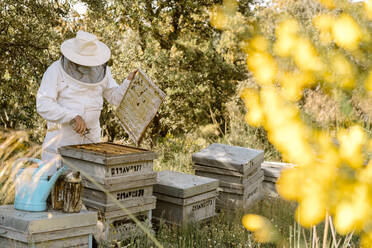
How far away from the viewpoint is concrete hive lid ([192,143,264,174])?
4.80 meters

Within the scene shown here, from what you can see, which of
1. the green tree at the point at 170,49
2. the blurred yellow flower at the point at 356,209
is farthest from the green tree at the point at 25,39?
the blurred yellow flower at the point at 356,209

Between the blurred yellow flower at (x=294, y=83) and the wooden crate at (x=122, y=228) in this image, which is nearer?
the blurred yellow flower at (x=294, y=83)

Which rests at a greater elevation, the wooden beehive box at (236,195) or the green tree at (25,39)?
the green tree at (25,39)

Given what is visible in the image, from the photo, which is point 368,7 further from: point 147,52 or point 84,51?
point 147,52

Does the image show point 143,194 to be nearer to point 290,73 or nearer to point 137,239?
point 137,239

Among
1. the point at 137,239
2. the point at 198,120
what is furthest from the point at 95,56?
the point at 198,120

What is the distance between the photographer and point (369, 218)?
0.68 meters

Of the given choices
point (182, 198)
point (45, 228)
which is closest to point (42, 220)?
point (45, 228)

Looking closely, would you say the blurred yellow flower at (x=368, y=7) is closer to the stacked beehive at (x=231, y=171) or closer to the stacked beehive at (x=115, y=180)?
the stacked beehive at (x=115, y=180)

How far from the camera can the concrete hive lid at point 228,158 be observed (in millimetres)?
4803

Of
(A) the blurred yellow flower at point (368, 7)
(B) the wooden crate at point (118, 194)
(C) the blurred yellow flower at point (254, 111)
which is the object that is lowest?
(B) the wooden crate at point (118, 194)

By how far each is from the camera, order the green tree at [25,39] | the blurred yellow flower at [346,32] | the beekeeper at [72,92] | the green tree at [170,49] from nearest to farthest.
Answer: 1. the blurred yellow flower at [346,32]
2. the beekeeper at [72,92]
3. the green tree at [25,39]
4. the green tree at [170,49]

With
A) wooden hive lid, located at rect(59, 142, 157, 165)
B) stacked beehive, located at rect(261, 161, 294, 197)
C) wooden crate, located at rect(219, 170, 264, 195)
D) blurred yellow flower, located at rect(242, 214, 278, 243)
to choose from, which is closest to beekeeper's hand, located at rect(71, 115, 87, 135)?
wooden hive lid, located at rect(59, 142, 157, 165)

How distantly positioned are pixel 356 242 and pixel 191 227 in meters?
1.52
